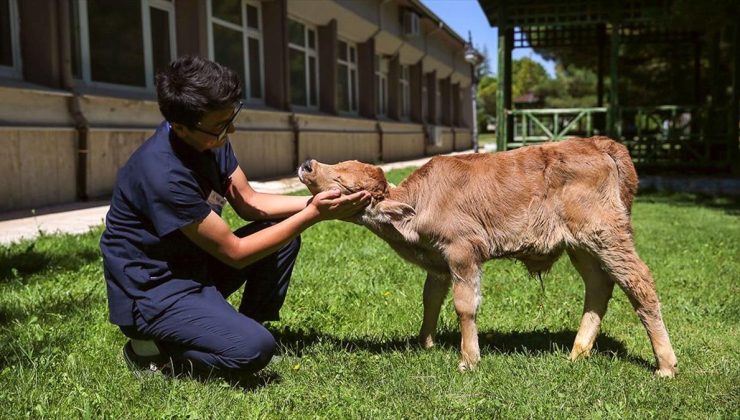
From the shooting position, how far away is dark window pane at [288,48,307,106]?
1839cm

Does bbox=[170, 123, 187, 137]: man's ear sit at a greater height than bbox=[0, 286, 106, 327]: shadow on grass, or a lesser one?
greater

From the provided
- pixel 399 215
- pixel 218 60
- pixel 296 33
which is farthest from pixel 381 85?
pixel 399 215

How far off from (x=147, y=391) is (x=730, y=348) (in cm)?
333

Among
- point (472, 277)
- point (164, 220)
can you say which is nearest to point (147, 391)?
point (164, 220)

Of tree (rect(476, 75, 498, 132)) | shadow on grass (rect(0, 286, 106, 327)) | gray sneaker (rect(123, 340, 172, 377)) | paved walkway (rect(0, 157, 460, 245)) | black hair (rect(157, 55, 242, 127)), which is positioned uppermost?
tree (rect(476, 75, 498, 132))

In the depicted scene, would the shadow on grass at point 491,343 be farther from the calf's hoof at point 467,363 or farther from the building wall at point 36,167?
the building wall at point 36,167

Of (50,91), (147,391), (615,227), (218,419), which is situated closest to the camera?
(218,419)

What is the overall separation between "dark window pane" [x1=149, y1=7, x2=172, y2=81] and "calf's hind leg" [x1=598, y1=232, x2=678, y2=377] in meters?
10.4

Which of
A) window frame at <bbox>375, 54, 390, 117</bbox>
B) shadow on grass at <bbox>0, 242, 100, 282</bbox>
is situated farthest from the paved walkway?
window frame at <bbox>375, 54, 390, 117</bbox>

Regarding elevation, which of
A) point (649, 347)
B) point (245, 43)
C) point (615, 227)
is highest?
point (245, 43)

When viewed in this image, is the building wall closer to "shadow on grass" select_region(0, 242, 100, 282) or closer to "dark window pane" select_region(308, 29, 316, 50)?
"shadow on grass" select_region(0, 242, 100, 282)

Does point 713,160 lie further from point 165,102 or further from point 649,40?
point 165,102

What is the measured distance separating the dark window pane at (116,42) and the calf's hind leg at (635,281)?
9550 mm

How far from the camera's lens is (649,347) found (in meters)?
4.27
